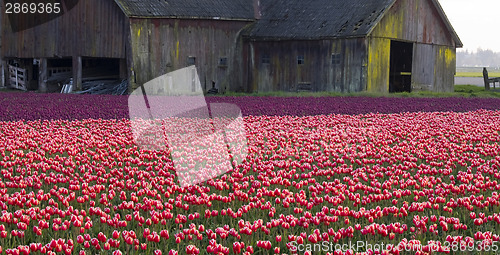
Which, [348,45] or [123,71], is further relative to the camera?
[123,71]

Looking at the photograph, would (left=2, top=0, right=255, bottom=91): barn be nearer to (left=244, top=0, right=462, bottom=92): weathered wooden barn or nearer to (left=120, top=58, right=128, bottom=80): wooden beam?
(left=120, top=58, right=128, bottom=80): wooden beam

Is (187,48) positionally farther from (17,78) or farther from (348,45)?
(17,78)

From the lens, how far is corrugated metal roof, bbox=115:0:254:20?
105ft

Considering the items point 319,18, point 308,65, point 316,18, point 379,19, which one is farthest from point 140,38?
point 379,19

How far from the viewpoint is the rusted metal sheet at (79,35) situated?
106 feet

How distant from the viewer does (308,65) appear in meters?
34.3

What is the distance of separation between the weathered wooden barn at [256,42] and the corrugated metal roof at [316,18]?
8 cm

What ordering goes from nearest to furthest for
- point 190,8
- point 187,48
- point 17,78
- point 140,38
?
1. point 140,38
2. point 187,48
3. point 190,8
4. point 17,78

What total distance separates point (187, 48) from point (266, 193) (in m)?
27.7

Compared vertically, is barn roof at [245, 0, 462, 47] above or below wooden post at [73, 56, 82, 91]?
above

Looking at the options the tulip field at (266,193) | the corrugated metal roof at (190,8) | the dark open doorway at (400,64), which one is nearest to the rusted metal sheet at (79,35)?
the corrugated metal roof at (190,8)

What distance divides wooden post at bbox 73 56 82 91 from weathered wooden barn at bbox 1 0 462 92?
0.19 feet

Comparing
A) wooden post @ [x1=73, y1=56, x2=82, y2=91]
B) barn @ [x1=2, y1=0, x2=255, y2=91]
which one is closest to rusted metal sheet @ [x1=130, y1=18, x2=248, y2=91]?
barn @ [x1=2, y1=0, x2=255, y2=91]

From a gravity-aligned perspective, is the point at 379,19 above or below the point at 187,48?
above
